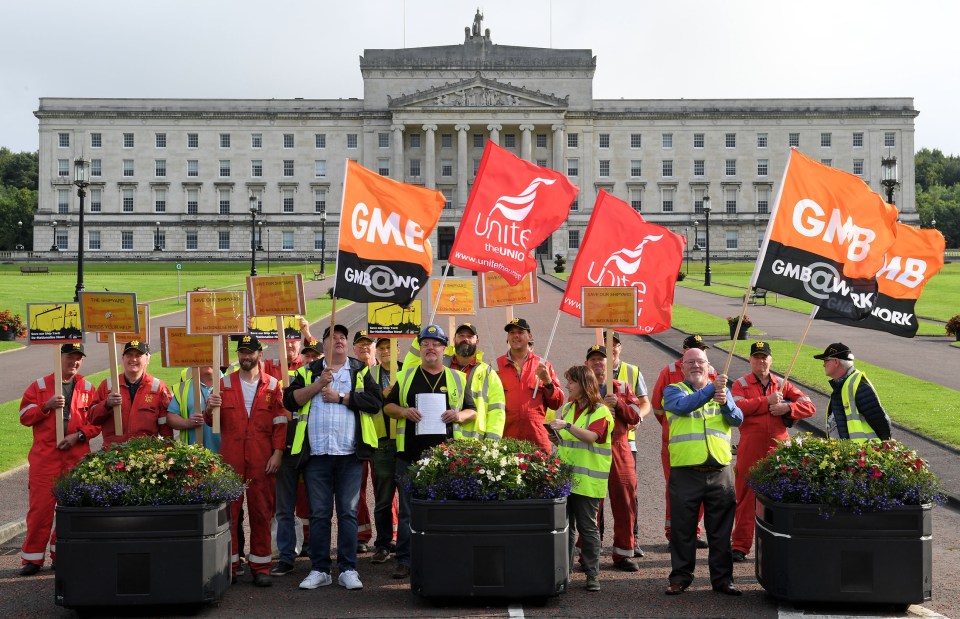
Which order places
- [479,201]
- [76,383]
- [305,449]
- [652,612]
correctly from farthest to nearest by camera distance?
[479,201]
[76,383]
[305,449]
[652,612]

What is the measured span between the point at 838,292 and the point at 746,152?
108 meters

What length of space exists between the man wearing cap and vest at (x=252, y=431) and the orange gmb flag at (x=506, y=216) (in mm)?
2657

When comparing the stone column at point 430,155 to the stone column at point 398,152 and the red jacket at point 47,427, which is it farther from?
the red jacket at point 47,427

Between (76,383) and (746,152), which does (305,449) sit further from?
(746,152)

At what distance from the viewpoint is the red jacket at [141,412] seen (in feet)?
34.5

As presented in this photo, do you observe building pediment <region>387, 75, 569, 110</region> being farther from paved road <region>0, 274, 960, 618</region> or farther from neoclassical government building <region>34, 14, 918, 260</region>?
paved road <region>0, 274, 960, 618</region>

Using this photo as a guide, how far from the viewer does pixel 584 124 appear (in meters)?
112

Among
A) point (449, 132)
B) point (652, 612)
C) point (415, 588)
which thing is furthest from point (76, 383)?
point (449, 132)

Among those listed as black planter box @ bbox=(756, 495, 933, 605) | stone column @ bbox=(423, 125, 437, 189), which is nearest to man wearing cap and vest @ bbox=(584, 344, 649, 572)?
black planter box @ bbox=(756, 495, 933, 605)

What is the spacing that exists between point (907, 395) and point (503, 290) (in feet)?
40.9

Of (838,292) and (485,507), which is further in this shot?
(838,292)

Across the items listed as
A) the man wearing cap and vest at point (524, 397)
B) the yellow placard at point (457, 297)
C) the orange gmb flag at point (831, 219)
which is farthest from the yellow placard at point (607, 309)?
the yellow placard at point (457, 297)

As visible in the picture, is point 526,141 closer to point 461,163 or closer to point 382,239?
point 461,163

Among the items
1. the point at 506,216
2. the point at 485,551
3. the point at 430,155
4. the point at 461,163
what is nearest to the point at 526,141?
the point at 461,163
